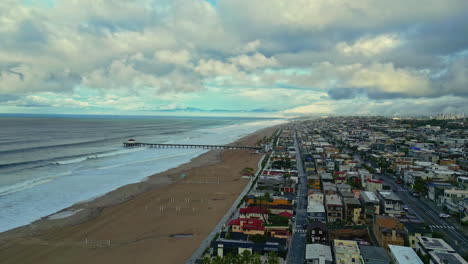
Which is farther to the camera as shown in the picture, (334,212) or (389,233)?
(334,212)

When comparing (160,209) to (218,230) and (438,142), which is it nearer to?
(218,230)

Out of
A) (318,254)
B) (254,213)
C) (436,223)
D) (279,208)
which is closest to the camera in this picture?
(318,254)

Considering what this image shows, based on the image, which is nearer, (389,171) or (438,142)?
(389,171)

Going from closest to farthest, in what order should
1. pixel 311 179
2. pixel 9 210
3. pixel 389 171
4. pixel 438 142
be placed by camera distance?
pixel 9 210 → pixel 311 179 → pixel 389 171 → pixel 438 142

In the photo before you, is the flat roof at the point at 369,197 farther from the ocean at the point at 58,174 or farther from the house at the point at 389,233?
the ocean at the point at 58,174

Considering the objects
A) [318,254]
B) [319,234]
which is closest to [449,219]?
[319,234]

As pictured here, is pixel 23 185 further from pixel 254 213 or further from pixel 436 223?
pixel 436 223

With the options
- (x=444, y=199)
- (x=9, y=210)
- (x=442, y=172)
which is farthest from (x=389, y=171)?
(x=9, y=210)
